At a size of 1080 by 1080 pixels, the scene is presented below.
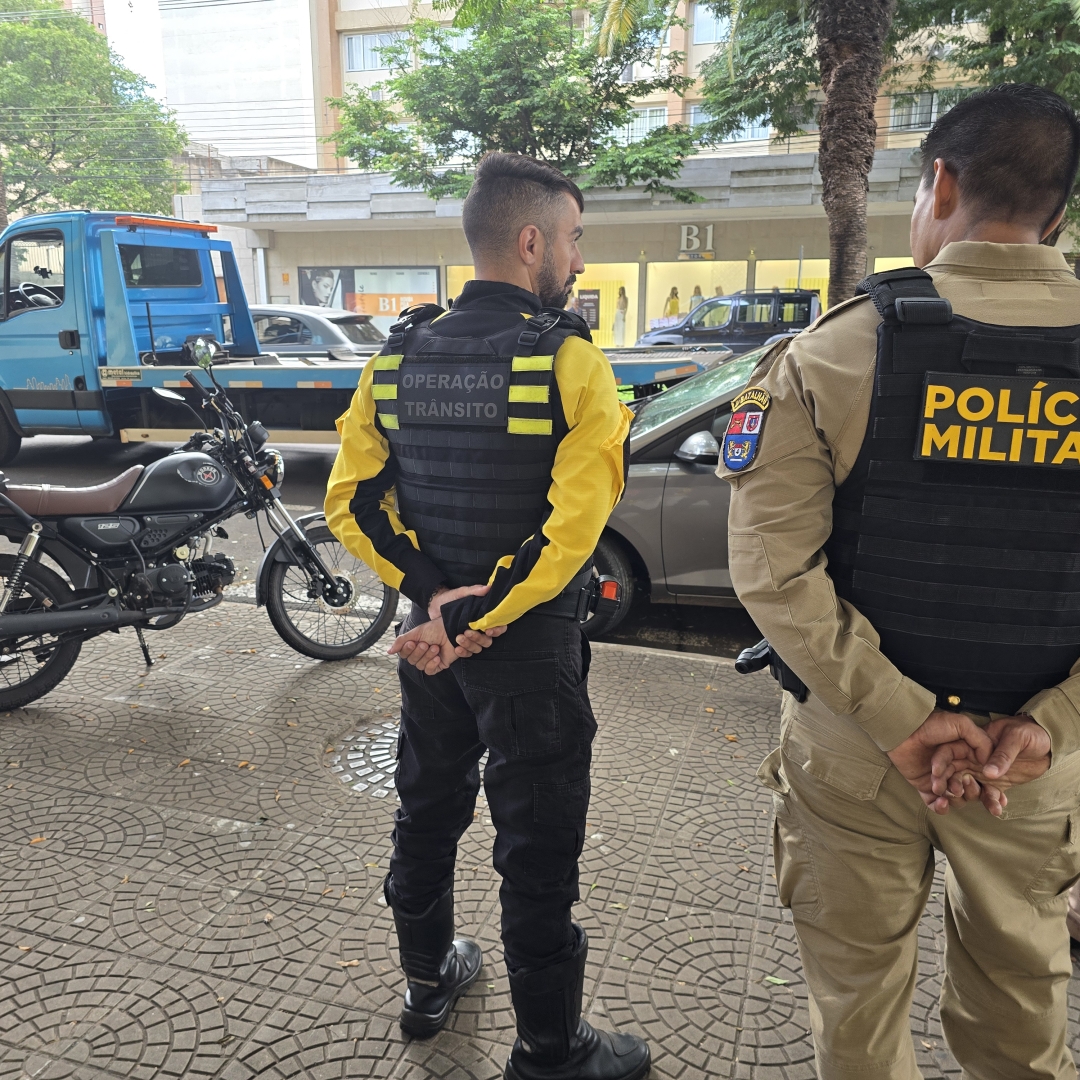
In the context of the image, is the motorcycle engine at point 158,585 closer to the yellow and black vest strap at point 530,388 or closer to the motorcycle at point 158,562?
the motorcycle at point 158,562

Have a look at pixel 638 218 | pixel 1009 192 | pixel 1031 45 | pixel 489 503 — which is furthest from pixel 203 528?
pixel 638 218

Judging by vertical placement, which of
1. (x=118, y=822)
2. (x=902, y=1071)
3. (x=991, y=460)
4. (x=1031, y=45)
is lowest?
(x=118, y=822)

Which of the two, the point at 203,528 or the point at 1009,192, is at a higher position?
the point at 1009,192

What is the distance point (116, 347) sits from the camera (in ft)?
29.9

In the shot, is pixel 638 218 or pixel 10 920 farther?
pixel 638 218

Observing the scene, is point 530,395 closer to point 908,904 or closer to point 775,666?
point 775,666

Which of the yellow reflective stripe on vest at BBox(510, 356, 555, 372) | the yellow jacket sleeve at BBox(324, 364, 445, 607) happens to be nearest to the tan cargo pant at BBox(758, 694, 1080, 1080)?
the yellow reflective stripe on vest at BBox(510, 356, 555, 372)

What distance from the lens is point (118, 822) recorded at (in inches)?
122

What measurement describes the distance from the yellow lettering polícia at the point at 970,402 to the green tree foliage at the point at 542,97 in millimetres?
17131

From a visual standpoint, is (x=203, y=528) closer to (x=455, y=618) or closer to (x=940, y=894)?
(x=455, y=618)

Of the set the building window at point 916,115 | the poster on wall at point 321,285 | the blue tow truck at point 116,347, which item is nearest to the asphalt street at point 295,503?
the blue tow truck at point 116,347

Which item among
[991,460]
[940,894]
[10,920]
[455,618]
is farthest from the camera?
[940,894]

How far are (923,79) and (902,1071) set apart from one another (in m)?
18.7

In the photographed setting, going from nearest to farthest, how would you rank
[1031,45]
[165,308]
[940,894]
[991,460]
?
[991,460] → [940,894] → [165,308] → [1031,45]
